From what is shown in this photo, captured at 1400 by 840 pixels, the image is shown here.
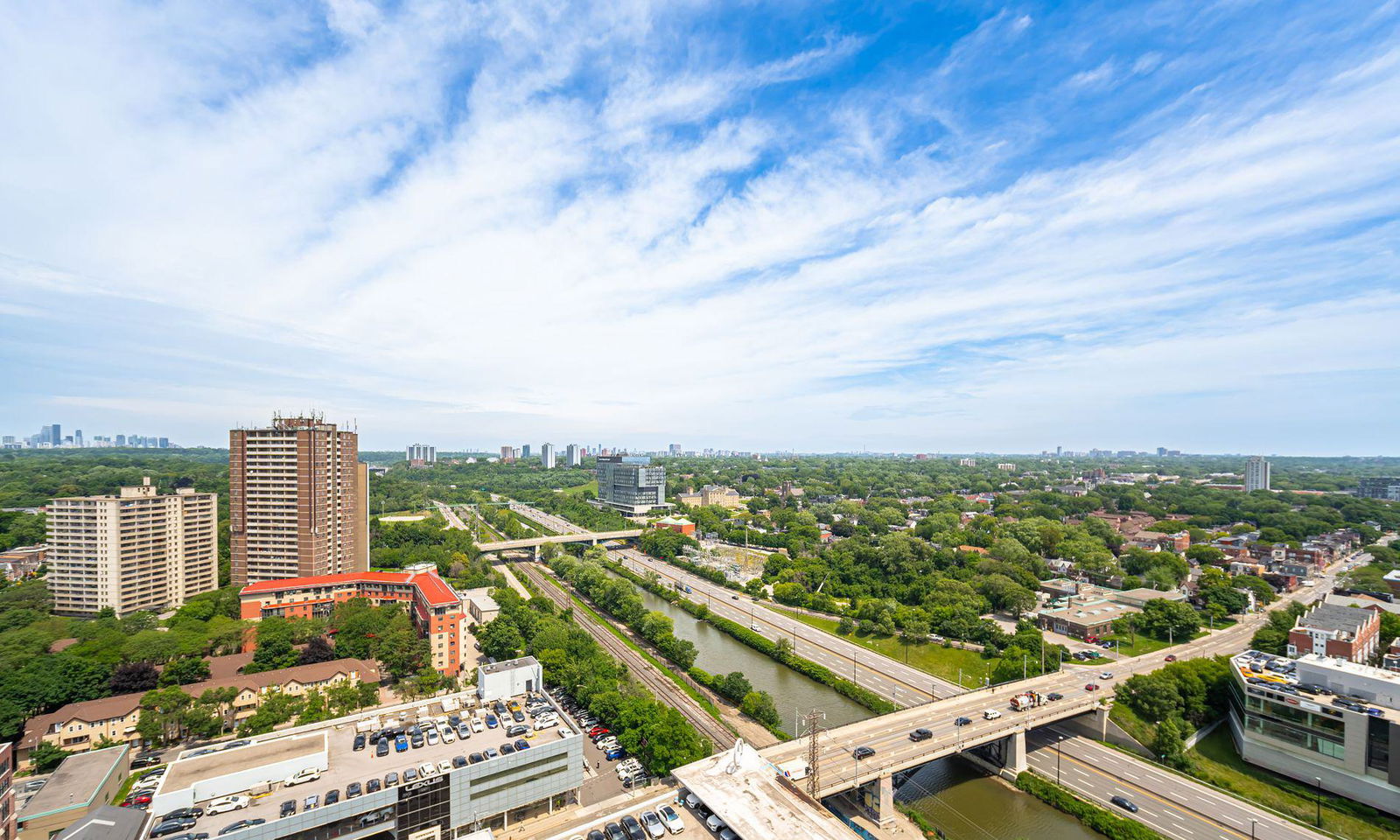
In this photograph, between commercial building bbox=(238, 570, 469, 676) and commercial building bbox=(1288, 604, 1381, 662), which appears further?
commercial building bbox=(238, 570, 469, 676)

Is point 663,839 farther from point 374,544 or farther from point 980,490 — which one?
point 980,490

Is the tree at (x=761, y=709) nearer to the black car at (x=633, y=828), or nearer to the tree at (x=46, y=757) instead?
the black car at (x=633, y=828)

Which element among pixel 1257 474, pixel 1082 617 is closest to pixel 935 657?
pixel 1082 617

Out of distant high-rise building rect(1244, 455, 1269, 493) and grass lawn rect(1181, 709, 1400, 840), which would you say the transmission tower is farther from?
distant high-rise building rect(1244, 455, 1269, 493)

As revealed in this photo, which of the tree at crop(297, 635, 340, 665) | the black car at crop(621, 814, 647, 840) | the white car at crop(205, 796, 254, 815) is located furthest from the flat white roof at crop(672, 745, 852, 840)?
the tree at crop(297, 635, 340, 665)

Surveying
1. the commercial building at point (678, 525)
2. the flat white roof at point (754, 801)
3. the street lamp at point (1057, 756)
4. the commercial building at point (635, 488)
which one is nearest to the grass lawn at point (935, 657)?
Result: the street lamp at point (1057, 756)

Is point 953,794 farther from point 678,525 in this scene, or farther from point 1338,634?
point 678,525

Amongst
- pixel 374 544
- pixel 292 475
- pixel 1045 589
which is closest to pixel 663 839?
pixel 292 475
